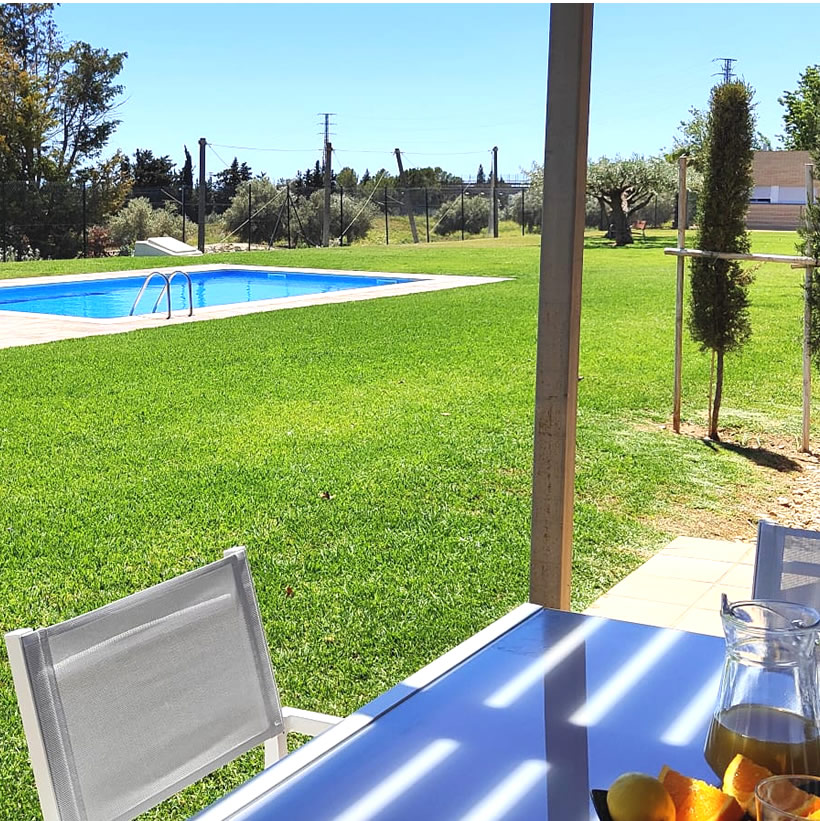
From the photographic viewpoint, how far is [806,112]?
21.6 ft

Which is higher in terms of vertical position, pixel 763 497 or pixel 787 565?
pixel 787 565

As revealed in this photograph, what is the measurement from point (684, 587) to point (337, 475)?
184 centimetres

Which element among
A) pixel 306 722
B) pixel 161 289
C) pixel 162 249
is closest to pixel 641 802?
pixel 306 722

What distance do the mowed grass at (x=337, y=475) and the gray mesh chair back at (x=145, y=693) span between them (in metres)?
0.97

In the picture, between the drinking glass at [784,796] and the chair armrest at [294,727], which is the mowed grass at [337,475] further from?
the drinking glass at [784,796]

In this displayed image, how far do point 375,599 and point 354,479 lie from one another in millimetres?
1429

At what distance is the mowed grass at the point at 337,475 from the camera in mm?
3395

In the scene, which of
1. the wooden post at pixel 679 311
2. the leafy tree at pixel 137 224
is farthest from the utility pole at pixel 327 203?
the wooden post at pixel 679 311

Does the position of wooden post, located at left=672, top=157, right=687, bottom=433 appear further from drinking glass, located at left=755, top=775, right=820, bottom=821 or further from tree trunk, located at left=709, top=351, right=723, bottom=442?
drinking glass, located at left=755, top=775, right=820, bottom=821

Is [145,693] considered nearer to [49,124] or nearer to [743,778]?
[743,778]

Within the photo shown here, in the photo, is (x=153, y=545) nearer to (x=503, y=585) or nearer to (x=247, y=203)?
(x=503, y=585)

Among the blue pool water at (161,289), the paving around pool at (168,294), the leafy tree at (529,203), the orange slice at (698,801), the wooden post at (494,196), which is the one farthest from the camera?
the leafy tree at (529,203)

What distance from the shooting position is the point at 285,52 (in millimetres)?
41625

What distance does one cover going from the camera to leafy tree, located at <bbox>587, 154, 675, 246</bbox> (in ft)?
79.7
